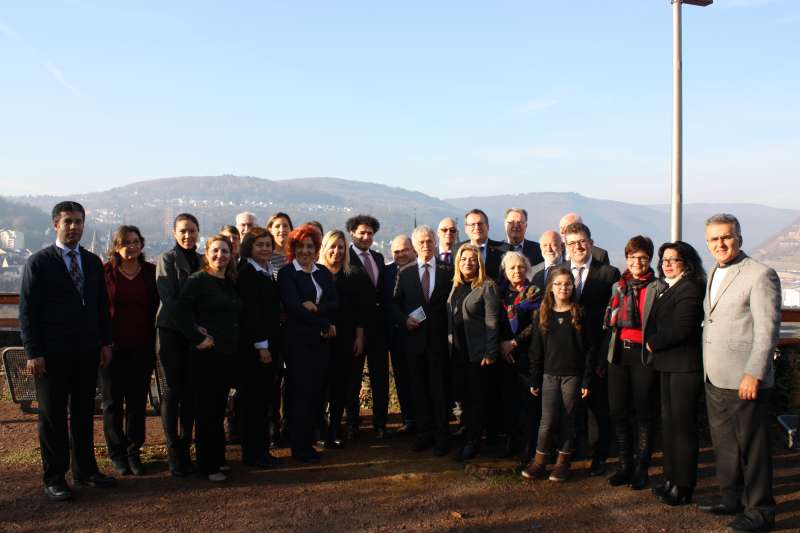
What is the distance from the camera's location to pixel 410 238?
21.0 ft

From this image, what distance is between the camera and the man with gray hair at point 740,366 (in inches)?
163

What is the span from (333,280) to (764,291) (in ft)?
10.9

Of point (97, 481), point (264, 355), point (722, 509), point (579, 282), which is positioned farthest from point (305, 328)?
point (722, 509)

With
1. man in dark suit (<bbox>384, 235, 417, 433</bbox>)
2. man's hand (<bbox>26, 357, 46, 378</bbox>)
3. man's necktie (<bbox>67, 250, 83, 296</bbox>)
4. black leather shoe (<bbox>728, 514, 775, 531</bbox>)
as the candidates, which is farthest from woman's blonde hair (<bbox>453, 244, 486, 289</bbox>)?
man's hand (<bbox>26, 357, 46, 378</bbox>)

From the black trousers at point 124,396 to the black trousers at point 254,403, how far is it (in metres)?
0.80

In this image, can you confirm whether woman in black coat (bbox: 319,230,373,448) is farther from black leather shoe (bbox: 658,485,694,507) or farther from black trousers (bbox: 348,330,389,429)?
black leather shoe (bbox: 658,485,694,507)

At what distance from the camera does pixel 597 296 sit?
17.4ft

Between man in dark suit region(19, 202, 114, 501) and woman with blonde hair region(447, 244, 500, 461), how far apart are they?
286 cm

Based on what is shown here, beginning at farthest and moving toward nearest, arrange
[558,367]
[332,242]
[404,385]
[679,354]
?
[404,385]
[332,242]
[558,367]
[679,354]

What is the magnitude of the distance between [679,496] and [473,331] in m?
1.97

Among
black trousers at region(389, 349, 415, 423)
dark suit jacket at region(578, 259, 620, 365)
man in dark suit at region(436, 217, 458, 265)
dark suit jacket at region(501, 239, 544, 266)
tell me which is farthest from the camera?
dark suit jacket at region(501, 239, 544, 266)

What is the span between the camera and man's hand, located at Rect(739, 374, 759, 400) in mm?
4137

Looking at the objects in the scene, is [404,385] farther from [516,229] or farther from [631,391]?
[631,391]

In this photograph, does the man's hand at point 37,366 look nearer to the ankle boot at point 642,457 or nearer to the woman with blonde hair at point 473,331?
the woman with blonde hair at point 473,331
